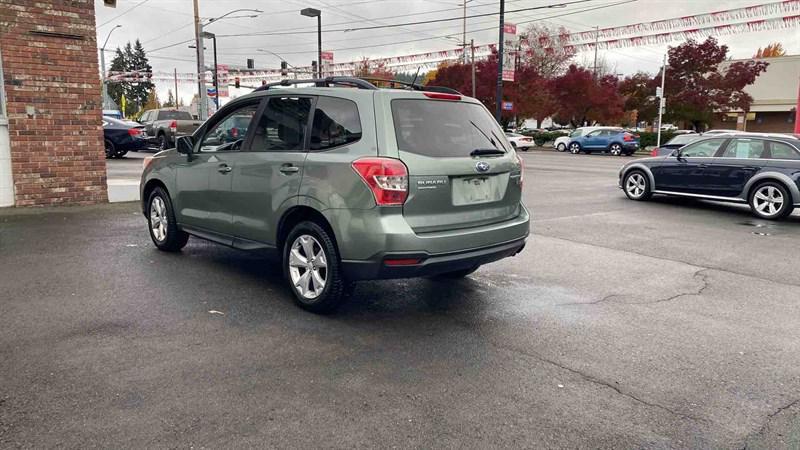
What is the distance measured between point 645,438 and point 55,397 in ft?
10.5

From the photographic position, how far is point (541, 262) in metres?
7.01

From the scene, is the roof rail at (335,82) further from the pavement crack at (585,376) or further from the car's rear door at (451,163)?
the pavement crack at (585,376)

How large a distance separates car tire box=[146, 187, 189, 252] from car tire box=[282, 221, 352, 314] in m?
2.24

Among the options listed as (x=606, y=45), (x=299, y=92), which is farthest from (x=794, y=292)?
(x=606, y=45)

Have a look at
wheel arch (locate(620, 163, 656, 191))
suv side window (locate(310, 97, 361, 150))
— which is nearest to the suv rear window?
suv side window (locate(310, 97, 361, 150))

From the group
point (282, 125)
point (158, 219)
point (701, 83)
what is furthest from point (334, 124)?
point (701, 83)

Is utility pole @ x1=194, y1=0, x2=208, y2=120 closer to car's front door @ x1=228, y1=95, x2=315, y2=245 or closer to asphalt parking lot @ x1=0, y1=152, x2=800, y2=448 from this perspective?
asphalt parking lot @ x1=0, y1=152, x2=800, y2=448

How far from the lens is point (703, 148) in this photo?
11.7 metres

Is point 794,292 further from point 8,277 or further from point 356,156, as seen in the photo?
point 8,277

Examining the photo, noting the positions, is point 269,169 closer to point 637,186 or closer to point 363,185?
point 363,185

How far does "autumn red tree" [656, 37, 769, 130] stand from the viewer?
3872 centimetres

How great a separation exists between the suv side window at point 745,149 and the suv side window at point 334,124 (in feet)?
29.8

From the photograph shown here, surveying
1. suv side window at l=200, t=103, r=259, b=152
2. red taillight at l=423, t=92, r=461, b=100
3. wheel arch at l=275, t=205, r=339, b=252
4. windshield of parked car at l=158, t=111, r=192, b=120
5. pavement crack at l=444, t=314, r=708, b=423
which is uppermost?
windshield of parked car at l=158, t=111, r=192, b=120

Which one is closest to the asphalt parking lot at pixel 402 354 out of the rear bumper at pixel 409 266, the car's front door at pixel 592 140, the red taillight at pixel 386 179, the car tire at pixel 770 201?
the rear bumper at pixel 409 266
